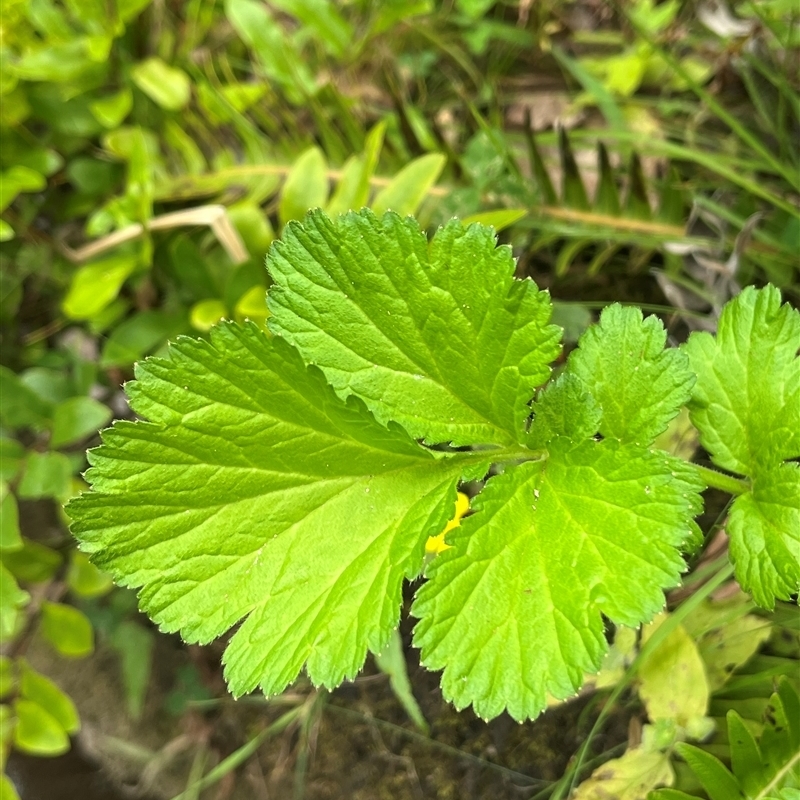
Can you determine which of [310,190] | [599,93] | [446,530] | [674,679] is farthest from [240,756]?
[599,93]

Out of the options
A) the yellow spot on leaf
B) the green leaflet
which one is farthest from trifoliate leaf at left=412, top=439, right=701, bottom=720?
the yellow spot on leaf

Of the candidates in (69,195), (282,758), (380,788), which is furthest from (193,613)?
(69,195)

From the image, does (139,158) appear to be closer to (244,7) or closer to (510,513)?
(244,7)

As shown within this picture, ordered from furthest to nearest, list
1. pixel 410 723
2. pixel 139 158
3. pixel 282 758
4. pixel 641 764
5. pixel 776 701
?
pixel 282 758 → pixel 139 158 → pixel 410 723 → pixel 641 764 → pixel 776 701

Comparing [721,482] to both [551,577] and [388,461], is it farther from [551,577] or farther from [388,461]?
[388,461]

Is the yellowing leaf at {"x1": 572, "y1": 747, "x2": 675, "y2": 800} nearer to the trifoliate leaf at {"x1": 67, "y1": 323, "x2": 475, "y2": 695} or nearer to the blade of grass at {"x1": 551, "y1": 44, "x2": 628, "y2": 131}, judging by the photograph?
the trifoliate leaf at {"x1": 67, "y1": 323, "x2": 475, "y2": 695}

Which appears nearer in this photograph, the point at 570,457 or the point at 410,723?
the point at 570,457
